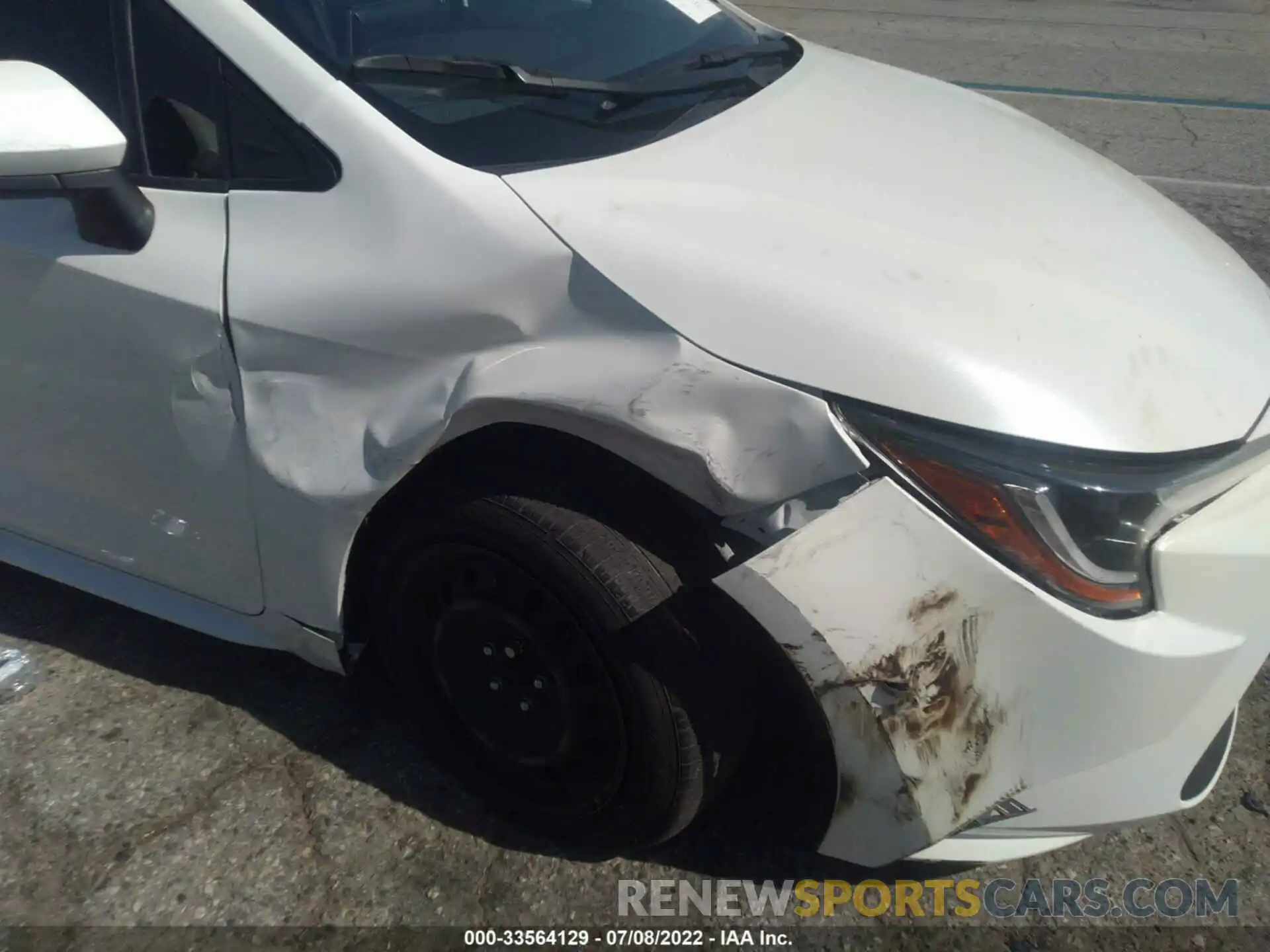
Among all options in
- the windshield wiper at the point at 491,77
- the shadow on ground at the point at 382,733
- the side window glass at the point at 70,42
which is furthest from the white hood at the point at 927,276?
the side window glass at the point at 70,42

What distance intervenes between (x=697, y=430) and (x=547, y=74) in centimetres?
86

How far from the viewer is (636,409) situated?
1.63 metres

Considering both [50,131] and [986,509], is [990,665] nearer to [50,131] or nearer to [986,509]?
[986,509]

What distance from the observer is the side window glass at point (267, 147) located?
1.86 m

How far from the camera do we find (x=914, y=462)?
158 cm

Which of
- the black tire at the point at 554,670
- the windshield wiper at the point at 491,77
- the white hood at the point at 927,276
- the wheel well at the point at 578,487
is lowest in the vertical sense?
the black tire at the point at 554,670

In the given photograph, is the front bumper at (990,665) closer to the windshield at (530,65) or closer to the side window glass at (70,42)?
the windshield at (530,65)

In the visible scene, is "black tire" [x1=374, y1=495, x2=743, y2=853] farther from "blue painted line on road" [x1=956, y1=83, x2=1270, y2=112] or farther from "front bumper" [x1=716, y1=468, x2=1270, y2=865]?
"blue painted line on road" [x1=956, y1=83, x2=1270, y2=112]

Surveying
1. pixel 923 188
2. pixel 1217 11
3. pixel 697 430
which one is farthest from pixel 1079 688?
pixel 1217 11

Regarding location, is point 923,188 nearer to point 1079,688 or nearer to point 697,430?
point 697,430

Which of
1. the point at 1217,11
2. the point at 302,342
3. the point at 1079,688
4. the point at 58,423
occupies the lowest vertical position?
the point at 1217,11

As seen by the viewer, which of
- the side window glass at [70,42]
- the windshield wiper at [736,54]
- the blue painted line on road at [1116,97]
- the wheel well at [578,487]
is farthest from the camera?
the blue painted line on road at [1116,97]

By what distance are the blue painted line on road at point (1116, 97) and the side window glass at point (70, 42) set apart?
21.9 ft

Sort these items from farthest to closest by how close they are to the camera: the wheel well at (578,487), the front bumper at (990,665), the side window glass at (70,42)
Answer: the side window glass at (70,42)
the wheel well at (578,487)
the front bumper at (990,665)
